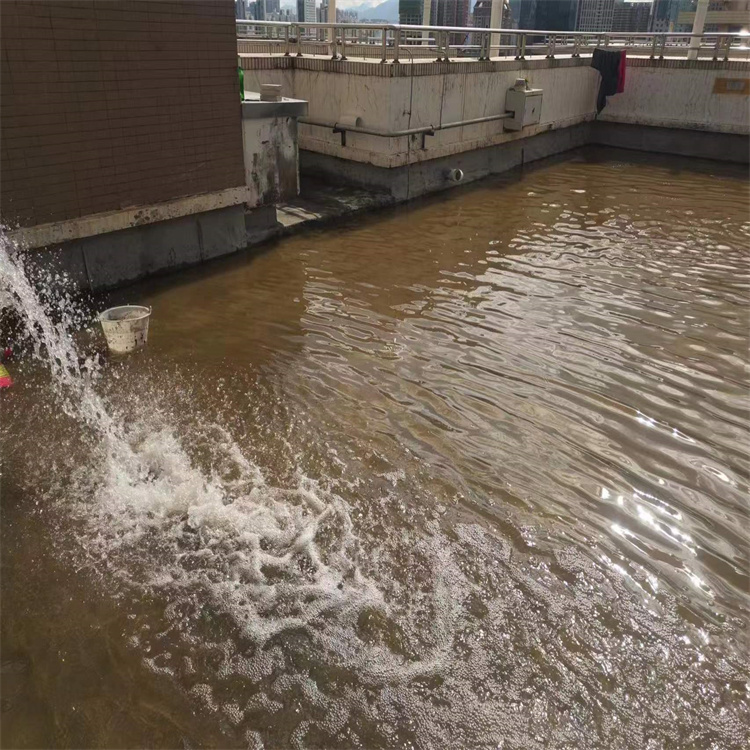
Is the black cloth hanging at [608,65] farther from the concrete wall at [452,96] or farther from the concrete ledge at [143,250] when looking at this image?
the concrete ledge at [143,250]

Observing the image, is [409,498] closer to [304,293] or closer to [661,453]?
[661,453]

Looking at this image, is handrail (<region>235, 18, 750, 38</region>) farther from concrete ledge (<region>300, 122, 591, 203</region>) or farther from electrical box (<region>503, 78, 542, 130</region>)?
concrete ledge (<region>300, 122, 591, 203</region>)

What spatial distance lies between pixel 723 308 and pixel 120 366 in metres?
6.29

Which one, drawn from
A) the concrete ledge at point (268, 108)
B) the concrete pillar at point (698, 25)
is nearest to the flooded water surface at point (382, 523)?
the concrete ledge at point (268, 108)

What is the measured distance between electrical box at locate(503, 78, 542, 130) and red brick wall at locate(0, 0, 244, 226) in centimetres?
677

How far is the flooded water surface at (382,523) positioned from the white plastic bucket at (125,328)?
0.19 meters

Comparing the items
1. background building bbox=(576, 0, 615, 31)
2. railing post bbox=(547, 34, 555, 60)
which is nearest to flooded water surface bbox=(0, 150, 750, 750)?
railing post bbox=(547, 34, 555, 60)

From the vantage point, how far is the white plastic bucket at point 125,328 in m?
5.56

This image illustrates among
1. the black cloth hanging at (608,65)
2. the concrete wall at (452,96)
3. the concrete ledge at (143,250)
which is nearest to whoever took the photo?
the concrete ledge at (143,250)

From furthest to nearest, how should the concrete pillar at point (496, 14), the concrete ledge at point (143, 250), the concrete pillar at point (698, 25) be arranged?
the concrete pillar at point (698, 25) → the concrete pillar at point (496, 14) → the concrete ledge at point (143, 250)

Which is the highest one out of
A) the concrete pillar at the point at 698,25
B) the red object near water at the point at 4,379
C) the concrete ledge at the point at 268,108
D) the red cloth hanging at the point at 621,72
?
the concrete pillar at the point at 698,25

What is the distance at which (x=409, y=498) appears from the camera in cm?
407

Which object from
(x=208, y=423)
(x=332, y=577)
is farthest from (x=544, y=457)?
(x=208, y=423)

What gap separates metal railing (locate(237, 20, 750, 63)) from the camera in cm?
1014
